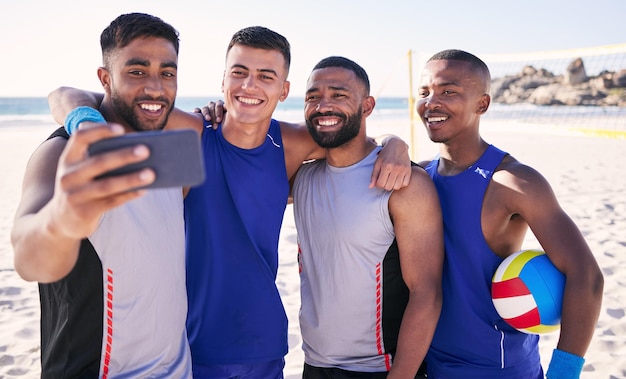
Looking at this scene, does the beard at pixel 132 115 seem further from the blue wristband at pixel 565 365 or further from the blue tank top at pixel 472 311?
the blue wristband at pixel 565 365

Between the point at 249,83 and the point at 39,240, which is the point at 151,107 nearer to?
the point at 249,83

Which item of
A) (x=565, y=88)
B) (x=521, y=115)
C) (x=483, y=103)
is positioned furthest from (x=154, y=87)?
(x=565, y=88)

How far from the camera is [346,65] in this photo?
2.59 metres

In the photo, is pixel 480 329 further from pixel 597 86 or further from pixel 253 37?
pixel 597 86

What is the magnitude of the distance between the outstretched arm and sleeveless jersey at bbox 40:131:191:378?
1.17 ft

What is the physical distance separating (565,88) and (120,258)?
134 ft

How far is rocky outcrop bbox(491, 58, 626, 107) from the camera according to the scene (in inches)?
1288

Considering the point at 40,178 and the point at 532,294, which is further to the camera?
the point at 532,294

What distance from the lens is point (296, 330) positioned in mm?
4039

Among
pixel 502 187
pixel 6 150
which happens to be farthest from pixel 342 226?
pixel 6 150

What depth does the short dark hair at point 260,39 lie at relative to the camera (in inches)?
98.7

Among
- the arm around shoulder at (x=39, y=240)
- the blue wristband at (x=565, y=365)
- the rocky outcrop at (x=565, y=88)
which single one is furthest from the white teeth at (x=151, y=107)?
the rocky outcrop at (x=565, y=88)

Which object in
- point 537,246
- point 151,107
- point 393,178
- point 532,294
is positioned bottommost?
point 537,246

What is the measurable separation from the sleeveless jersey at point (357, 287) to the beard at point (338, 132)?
0.29 meters
